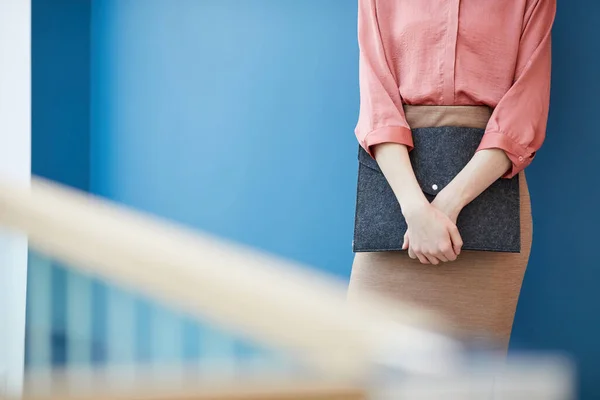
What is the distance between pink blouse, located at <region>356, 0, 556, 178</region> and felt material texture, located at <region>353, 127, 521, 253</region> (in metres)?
0.03

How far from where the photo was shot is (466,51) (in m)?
1.54

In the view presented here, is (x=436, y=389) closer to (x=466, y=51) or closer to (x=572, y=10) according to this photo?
(x=466, y=51)

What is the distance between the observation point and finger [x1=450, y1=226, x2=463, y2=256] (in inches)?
58.2

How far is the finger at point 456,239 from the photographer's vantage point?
148 centimetres

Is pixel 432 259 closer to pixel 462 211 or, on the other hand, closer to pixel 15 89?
pixel 462 211

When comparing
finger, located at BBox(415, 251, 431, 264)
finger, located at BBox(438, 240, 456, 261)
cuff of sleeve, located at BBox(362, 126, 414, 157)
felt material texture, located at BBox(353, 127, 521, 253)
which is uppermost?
cuff of sleeve, located at BBox(362, 126, 414, 157)

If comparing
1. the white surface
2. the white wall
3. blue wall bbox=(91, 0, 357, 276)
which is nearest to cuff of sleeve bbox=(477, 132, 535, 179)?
blue wall bbox=(91, 0, 357, 276)

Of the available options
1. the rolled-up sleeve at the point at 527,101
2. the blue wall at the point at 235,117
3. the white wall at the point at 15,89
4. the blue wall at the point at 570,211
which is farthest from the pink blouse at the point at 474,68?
the white wall at the point at 15,89

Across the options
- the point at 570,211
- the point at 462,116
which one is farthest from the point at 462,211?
the point at 570,211

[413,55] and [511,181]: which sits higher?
[413,55]

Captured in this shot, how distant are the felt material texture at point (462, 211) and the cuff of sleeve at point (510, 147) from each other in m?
0.04

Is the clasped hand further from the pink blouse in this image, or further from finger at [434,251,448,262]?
the pink blouse

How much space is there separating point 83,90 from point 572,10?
5.31 feet

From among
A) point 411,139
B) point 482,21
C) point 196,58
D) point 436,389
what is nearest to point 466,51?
point 482,21
